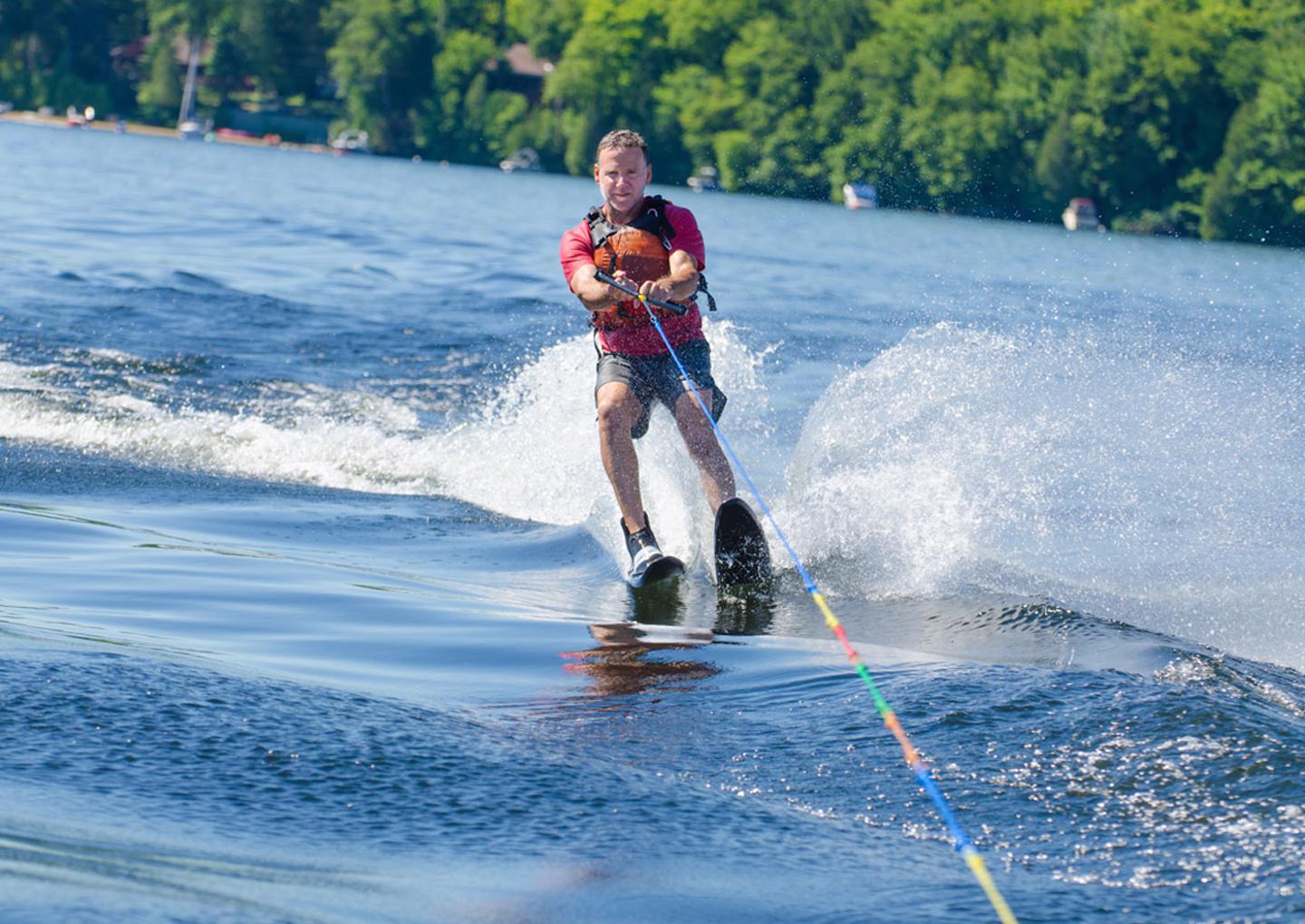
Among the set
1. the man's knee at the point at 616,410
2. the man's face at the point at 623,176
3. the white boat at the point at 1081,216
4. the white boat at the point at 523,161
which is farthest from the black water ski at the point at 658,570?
the white boat at the point at 523,161

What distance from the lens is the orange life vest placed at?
6133 millimetres

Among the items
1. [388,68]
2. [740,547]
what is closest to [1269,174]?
[388,68]

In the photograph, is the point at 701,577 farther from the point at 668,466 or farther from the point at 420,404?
the point at 420,404

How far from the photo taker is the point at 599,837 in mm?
3178

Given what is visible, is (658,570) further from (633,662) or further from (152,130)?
(152,130)

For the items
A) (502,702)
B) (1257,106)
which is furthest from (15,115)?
(502,702)

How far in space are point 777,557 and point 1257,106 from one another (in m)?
48.2

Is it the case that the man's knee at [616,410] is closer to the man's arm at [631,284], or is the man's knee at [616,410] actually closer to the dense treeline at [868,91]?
the man's arm at [631,284]

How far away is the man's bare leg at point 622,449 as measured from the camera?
6180 millimetres

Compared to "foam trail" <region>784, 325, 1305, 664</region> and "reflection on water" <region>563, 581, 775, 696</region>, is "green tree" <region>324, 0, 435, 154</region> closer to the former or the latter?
"foam trail" <region>784, 325, 1305, 664</region>

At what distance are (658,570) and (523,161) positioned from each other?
70.8 metres

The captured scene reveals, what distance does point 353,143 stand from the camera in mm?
81875

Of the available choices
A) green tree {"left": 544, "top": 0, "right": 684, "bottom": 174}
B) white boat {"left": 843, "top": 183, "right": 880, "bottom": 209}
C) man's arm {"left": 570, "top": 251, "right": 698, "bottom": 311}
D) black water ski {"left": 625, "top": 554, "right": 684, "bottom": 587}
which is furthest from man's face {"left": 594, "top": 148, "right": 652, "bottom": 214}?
green tree {"left": 544, "top": 0, "right": 684, "bottom": 174}

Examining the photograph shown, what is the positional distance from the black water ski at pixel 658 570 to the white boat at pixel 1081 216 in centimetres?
4867
